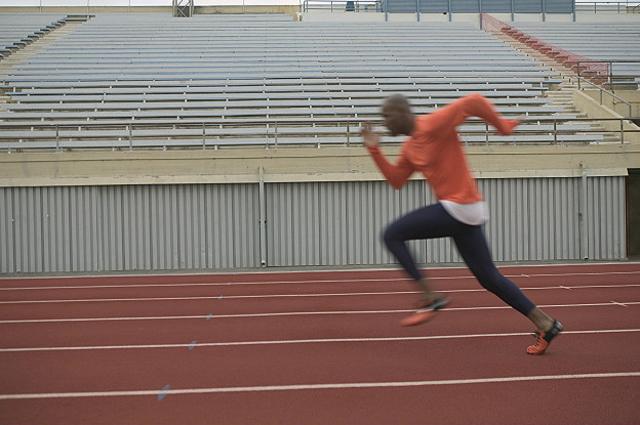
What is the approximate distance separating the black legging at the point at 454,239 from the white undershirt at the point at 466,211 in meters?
0.03

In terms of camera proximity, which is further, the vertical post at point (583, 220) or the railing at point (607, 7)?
the railing at point (607, 7)

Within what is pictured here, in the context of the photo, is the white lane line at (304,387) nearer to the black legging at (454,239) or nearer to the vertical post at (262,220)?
the black legging at (454,239)

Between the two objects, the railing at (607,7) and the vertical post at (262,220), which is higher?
the railing at (607,7)

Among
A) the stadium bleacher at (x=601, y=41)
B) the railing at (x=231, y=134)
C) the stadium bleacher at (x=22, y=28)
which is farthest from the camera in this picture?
the stadium bleacher at (x=22, y=28)

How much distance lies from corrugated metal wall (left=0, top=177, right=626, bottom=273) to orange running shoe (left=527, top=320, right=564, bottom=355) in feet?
31.3

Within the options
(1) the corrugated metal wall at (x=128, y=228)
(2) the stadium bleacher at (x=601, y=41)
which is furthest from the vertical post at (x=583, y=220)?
(2) the stadium bleacher at (x=601, y=41)

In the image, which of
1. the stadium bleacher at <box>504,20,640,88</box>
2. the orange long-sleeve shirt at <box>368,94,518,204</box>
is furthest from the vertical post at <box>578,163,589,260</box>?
the orange long-sleeve shirt at <box>368,94,518,204</box>

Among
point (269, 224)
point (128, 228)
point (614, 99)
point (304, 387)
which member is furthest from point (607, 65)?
point (304, 387)

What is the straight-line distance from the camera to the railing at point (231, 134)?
601 inches

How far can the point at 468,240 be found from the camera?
4.74m

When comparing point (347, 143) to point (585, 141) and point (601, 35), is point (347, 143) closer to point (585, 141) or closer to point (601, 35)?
point (585, 141)

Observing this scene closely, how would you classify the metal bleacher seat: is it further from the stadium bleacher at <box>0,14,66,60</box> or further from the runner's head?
the runner's head

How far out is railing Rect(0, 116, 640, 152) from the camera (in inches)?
601

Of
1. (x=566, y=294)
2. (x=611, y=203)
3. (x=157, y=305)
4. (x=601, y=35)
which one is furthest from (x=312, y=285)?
(x=601, y=35)
